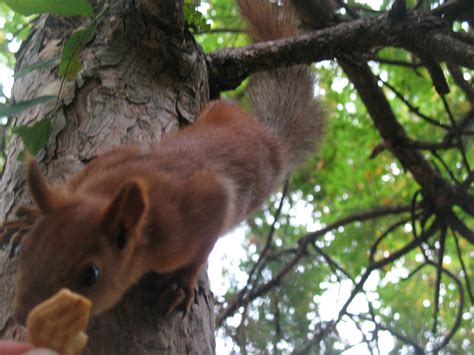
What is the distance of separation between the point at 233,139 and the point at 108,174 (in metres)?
0.55

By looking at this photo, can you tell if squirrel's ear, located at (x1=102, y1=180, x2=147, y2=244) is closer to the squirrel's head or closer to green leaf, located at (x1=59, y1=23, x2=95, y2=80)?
the squirrel's head

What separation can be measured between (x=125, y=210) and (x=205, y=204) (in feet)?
1.18

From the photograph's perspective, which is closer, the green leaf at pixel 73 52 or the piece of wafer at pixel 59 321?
the piece of wafer at pixel 59 321

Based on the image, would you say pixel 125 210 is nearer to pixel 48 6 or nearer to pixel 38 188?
pixel 38 188

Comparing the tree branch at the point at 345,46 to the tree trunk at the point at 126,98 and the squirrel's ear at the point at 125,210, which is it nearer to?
the tree trunk at the point at 126,98

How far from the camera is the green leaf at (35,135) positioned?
1728mm

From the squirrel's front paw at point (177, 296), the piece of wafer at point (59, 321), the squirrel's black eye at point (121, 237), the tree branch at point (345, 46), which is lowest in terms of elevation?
the piece of wafer at point (59, 321)

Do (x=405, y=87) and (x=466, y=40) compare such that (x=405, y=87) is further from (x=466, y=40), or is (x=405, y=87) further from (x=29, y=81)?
(x=29, y=81)

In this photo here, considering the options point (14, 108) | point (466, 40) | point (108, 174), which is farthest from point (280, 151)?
point (14, 108)

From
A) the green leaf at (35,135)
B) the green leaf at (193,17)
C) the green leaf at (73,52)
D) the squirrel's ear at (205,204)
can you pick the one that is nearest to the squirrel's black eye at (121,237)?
the squirrel's ear at (205,204)

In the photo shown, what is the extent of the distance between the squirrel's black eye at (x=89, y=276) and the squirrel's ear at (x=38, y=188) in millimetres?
176

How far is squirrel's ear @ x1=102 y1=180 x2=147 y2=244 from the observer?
56.2 inches

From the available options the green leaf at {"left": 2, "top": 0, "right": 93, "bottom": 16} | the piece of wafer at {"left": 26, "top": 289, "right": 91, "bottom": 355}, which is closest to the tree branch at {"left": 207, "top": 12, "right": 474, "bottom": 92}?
the green leaf at {"left": 2, "top": 0, "right": 93, "bottom": 16}

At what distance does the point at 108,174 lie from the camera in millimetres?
1731
